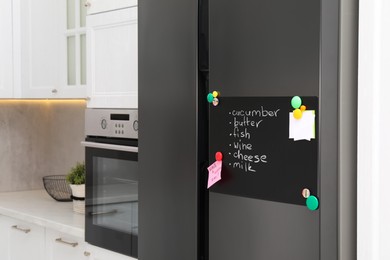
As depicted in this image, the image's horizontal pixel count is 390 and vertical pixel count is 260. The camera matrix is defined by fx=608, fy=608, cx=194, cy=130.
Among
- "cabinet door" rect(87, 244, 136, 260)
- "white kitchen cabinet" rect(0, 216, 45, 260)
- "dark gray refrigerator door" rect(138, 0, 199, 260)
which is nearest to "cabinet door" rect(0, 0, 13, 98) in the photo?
"white kitchen cabinet" rect(0, 216, 45, 260)

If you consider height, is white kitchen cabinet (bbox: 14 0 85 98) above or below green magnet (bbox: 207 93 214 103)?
above

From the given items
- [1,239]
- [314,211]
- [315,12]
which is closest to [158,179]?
[314,211]

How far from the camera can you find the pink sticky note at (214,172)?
159cm

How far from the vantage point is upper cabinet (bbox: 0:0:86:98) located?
3.06 meters

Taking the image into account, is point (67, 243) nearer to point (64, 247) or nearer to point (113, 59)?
point (64, 247)

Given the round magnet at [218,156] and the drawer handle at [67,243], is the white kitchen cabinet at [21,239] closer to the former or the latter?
the drawer handle at [67,243]

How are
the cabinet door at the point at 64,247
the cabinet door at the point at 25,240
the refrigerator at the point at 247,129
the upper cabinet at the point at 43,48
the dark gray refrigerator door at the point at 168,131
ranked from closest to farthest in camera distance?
1. the refrigerator at the point at 247,129
2. the dark gray refrigerator door at the point at 168,131
3. the cabinet door at the point at 64,247
4. the cabinet door at the point at 25,240
5. the upper cabinet at the point at 43,48

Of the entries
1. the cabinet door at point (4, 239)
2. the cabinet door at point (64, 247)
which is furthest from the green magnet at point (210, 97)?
the cabinet door at point (4, 239)

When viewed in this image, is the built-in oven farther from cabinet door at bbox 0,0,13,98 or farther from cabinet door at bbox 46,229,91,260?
cabinet door at bbox 0,0,13,98

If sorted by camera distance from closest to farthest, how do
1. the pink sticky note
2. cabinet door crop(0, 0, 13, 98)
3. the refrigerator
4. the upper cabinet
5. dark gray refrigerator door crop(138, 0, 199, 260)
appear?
the refrigerator < the pink sticky note < dark gray refrigerator door crop(138, 0, 199, 260) < the upper cabinet < cabinet door crop(0, 0, 13, 98)

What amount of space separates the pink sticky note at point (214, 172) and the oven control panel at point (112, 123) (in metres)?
0.67

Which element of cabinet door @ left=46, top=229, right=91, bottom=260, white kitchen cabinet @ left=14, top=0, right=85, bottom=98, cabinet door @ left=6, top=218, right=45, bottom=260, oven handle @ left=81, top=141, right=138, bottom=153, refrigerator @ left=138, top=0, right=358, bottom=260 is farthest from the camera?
white kitchen cabinet @ left=14, top=0, right=85, bottom=98

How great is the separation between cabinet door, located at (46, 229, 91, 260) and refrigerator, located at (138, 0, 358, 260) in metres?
0.82
